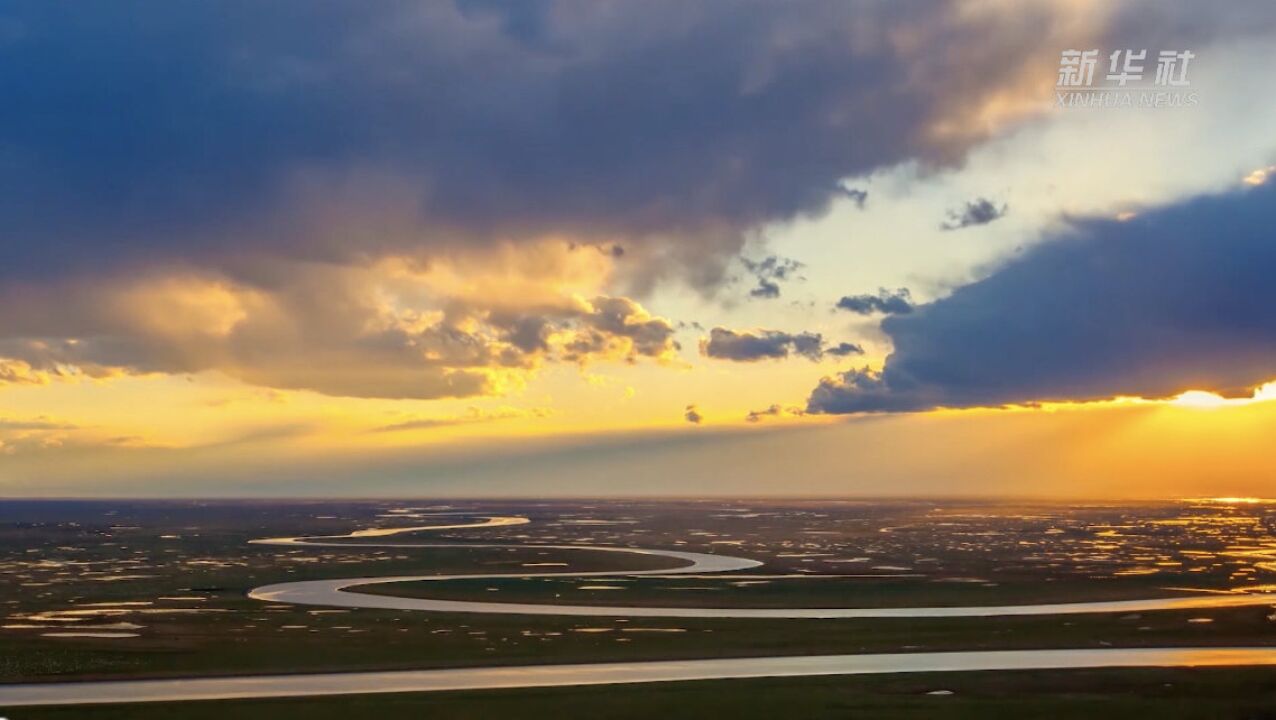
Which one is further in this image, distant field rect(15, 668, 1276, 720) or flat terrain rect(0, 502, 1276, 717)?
flat terrain rect(0, 502, 1276, 717)

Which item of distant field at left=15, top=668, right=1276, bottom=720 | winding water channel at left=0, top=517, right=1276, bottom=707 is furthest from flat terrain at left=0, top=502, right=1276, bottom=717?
winding water channel at left=0, top=517, right=1276, bottom=707

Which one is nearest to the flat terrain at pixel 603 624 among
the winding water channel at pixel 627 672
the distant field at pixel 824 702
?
the distant field at pixel 824 702

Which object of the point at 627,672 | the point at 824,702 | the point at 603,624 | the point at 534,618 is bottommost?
the point at 534,618

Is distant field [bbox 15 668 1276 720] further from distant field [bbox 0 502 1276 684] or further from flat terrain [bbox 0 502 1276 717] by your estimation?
distant field [bbox 0 502 1276 684]

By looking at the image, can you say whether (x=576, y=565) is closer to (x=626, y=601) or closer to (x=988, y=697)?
(x=626, y=601)

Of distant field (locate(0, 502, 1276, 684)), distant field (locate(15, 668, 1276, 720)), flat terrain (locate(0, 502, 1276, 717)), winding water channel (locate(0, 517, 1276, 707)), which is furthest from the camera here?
distant field (locate(0, 502, 1276, 684))

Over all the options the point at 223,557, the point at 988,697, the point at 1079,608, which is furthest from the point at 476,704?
the point at 223,557

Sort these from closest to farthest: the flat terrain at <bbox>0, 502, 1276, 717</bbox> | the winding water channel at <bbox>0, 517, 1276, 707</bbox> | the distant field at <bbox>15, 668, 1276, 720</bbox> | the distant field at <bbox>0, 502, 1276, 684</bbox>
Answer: the distant field at <bbox>15, 668, 1276, 720</bbox>, the flat terrain at <bbox>0, 502, 1276, 717</bbox>, the winding water channel at <bbox>0, 517, 1276, 707</bbox>, the distant field at <bbox>0, 502, 1276, 684</bbox>

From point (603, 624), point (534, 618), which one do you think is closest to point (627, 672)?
point (603, 624)

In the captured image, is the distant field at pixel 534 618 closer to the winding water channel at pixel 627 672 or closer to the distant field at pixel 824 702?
the winding water channel at pixel 627 672

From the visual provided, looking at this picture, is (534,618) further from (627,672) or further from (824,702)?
(824,702)

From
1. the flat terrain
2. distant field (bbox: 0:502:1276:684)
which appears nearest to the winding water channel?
the flat terrain
